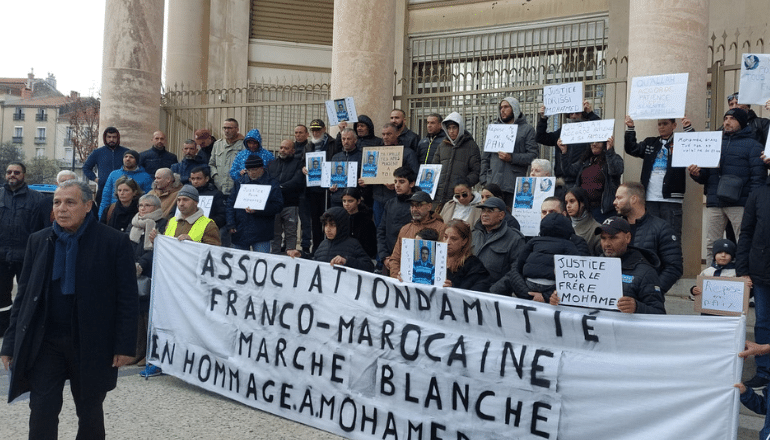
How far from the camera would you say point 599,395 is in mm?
5277

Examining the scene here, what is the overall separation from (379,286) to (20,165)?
613 cm

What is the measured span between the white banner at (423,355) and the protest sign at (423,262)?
0.54 ft

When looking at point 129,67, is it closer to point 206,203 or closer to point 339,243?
point 206,203


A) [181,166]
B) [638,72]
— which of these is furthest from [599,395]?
[181,166]

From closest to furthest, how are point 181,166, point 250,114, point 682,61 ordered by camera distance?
point 682,61 < point 181,166 < point 250,114

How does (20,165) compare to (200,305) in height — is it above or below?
above

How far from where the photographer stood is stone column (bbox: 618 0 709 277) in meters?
9.20

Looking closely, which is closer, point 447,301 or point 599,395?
point 599,395

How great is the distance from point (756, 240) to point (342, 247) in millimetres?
3553

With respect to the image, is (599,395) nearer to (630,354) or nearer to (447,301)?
(630,354)

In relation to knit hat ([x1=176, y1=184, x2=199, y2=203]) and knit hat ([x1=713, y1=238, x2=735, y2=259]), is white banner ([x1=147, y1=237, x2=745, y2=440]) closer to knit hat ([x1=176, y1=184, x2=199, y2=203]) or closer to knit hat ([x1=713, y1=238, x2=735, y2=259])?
knit hat ([x1=176, y1=184, x2=199, y2=203])

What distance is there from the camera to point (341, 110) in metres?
11.0

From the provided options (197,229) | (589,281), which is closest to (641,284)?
(589,281)

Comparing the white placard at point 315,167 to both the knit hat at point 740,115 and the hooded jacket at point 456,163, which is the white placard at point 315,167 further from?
the knit hat at point 740,115
